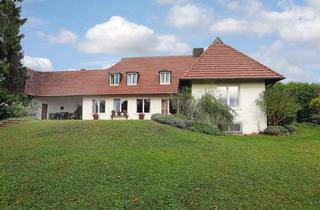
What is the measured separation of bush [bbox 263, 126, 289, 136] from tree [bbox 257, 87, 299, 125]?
3.95 ft

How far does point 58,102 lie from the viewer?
39.0 m

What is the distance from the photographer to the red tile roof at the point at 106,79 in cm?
3478

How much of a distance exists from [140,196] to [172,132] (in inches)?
362

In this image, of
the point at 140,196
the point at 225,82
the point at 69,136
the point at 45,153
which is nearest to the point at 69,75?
the point at 225,82

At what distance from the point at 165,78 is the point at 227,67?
11467 mm

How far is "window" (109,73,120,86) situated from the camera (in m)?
36.0

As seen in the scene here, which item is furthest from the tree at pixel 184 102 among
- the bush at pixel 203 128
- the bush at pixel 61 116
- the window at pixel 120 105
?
the bush at pixel 61 116

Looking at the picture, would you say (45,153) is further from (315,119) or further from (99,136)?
(315,119)

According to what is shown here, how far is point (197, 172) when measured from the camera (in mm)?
10867

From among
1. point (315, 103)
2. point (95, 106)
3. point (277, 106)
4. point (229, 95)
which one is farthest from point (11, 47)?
point (315, 103)


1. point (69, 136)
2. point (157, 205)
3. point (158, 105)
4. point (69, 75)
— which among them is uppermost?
point (69, 75)

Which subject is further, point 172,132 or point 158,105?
point 158,105

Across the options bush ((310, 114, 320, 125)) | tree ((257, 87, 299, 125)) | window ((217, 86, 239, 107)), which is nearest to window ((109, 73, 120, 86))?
window ((217, 86, 239, 107))

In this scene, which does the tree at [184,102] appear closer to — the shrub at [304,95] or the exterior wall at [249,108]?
the exterior wall at [249,108]
